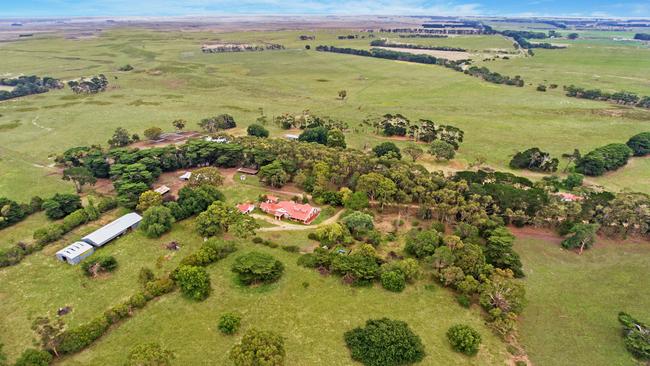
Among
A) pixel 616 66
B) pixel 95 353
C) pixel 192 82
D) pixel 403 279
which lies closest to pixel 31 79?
pixel 192 82

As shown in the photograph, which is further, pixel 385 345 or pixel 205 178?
pixel 205 178

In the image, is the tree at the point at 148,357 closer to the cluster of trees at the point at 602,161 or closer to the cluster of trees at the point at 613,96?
the cluster of trees at the point at 602,161

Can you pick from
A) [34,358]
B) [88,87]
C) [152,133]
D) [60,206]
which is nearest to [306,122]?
[152,133]

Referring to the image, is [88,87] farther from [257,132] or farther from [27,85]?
[257,132]

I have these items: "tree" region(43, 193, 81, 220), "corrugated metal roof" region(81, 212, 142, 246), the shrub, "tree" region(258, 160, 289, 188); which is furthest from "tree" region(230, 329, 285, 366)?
"tree" region(43, 193, 81, 220)

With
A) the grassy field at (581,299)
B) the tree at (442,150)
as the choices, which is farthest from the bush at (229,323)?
the tree at (442,150)

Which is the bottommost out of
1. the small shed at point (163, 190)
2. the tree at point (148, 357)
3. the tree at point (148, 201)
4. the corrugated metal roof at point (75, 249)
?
the corrugated metal roof at point (75, 249)

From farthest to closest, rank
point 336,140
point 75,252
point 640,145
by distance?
point 336,140 → point 640,145 → point 75,252
